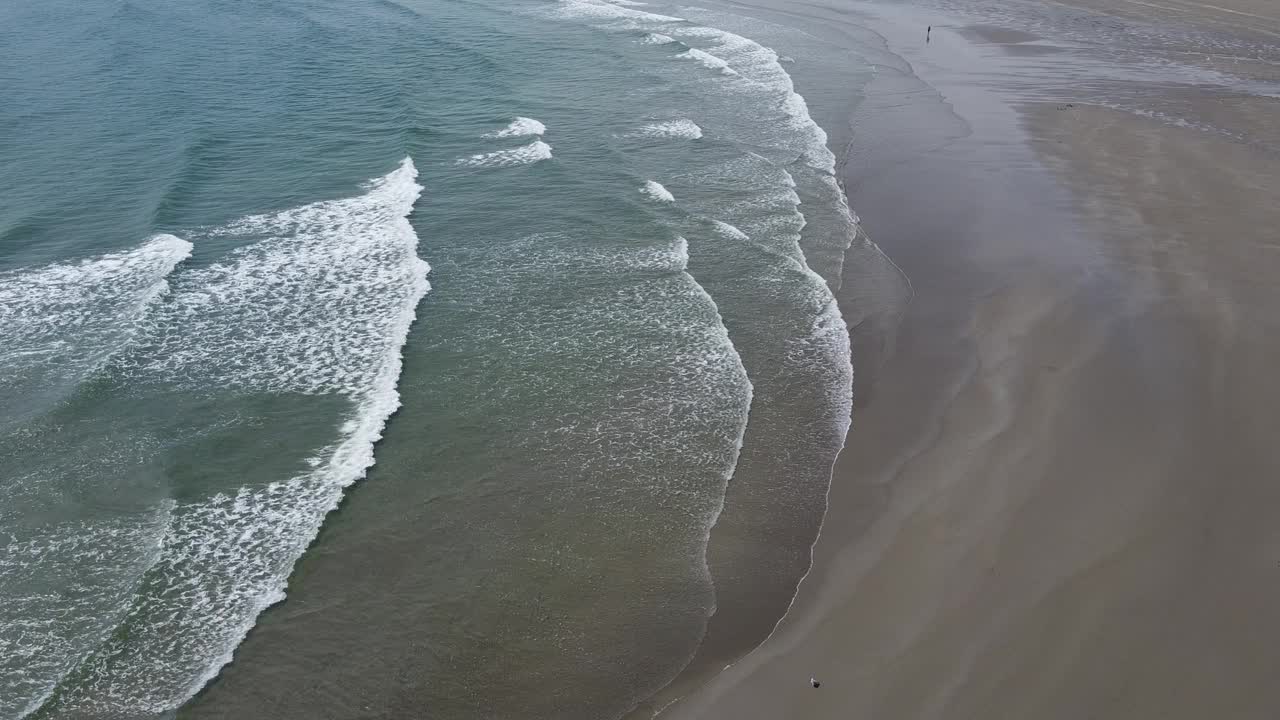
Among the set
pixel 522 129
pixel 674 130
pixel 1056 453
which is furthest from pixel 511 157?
pixel 1056 453

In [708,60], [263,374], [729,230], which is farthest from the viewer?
[708,60]

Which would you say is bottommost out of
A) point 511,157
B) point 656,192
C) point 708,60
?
point 656,192

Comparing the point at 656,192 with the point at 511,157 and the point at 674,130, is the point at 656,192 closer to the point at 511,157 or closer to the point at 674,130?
the point at 511,157

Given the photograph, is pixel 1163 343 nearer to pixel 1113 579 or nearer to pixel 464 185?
pixel 1113 579

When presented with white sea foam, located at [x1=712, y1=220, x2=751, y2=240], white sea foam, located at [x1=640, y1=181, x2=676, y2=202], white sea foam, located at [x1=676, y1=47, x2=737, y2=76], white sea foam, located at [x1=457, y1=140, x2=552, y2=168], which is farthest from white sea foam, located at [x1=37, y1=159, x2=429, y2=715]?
white sea foam, located at [x1=676, y1=47, x2=737, y2=76]

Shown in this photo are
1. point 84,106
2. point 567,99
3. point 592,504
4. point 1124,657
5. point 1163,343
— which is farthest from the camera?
point 567,99

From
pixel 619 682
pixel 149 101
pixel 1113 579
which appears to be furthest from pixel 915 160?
pixel 149 101

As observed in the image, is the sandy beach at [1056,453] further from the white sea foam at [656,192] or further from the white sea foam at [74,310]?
the white sea foam at [74,310]
